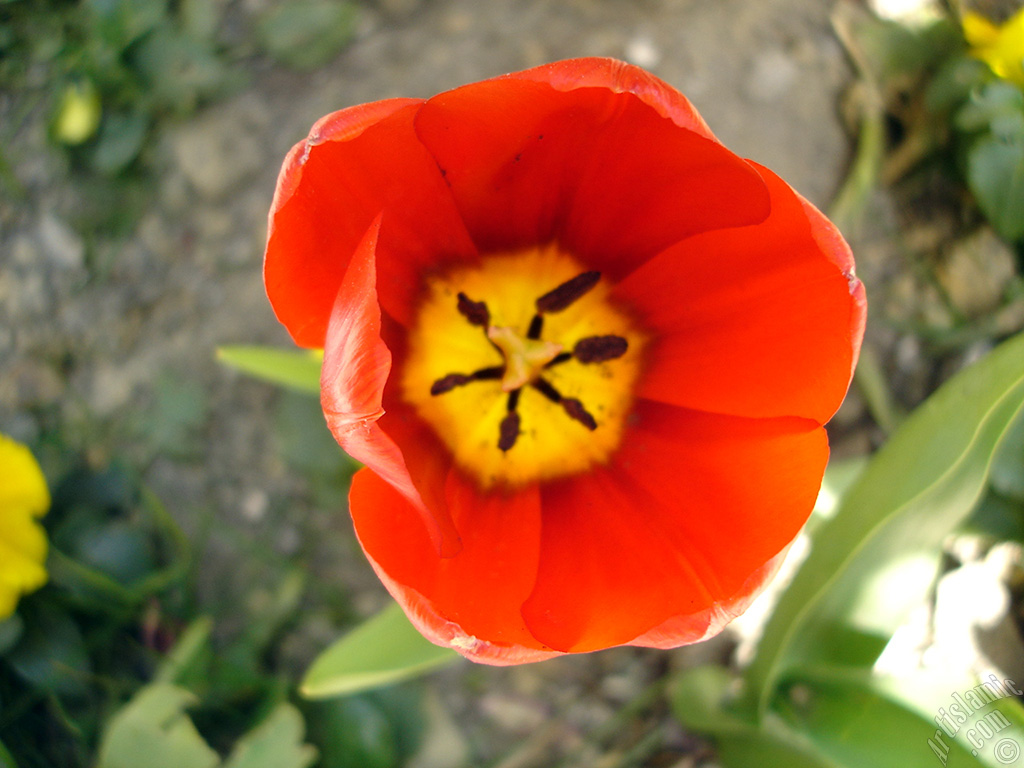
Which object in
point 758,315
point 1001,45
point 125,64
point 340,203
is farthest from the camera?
point 125,64

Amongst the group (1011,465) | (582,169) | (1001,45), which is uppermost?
(582,169)

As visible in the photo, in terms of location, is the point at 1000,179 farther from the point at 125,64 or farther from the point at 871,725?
the point at 125,64

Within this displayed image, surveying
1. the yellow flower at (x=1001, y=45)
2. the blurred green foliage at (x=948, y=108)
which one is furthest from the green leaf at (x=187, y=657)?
the yellow flower at (x=1001, y=45)

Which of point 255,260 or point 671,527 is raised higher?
point 255,260

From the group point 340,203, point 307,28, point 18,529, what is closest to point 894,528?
point 340,203

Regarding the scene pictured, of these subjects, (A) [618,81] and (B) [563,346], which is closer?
(A) [618,81]

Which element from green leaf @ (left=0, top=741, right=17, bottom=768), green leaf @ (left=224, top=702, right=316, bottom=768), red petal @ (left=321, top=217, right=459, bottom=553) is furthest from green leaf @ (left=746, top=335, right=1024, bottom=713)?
green leaf @ (left=0, top=741, right=17, bottom=768)

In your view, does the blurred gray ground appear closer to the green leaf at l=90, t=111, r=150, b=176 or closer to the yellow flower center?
the green leaf at l=90, t=111, r=150, b=176

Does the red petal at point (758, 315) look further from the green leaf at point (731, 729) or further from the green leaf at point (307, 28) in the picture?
the green leaf at point (307, 28)
